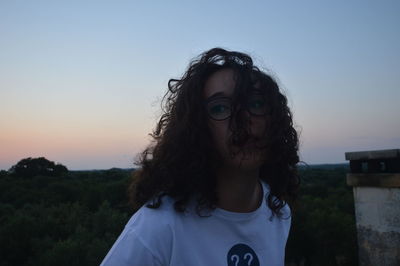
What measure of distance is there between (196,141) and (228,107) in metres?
0.20

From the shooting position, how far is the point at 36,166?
93.1 feet

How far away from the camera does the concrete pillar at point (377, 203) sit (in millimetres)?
4594

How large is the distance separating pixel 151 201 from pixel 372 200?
14.8 feet

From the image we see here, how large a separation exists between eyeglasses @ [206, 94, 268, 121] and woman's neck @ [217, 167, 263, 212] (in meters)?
0.23

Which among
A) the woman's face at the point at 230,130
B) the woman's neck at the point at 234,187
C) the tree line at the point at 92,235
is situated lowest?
the tree line at the point at 92,235

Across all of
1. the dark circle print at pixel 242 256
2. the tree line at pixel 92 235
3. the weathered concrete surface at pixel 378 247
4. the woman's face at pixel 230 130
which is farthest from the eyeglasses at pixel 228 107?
the weathered concrete surface at pixel 378 247

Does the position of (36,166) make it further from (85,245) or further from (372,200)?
(372,200)

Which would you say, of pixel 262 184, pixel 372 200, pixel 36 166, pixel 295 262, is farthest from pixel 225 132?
pixel 36 166

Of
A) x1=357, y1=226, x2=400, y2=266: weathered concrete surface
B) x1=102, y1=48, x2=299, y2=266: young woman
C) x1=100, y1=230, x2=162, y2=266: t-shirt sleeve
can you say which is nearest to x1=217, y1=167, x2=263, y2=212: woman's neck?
x1=102, y1=48, x2=299, y2=266: young woman

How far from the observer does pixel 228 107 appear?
1291 millimetres

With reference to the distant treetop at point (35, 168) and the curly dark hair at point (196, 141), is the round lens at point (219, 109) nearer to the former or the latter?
the curly dark hair at point (196, 141)

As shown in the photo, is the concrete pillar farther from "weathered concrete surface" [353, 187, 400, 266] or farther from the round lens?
the round lens

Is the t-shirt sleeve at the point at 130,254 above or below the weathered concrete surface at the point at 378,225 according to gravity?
above

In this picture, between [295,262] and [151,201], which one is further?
[295,262]
